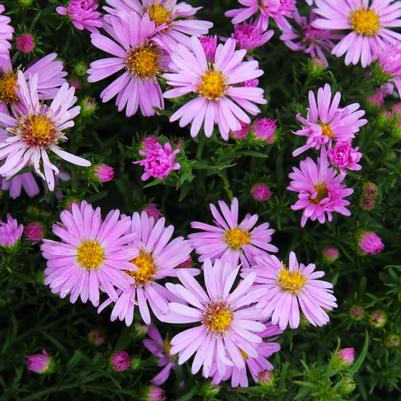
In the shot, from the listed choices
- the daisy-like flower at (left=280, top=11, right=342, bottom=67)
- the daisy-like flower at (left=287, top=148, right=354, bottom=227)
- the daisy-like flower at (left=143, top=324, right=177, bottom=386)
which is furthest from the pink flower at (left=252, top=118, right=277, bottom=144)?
the daisy-like flower at (left=143, top=324, right=177, bottom=386)

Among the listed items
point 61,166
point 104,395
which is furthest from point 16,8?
point 104,395

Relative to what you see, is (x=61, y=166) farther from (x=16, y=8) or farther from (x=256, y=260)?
(x=256, y=260)

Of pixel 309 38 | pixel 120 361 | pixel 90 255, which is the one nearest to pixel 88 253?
pixel 90 255

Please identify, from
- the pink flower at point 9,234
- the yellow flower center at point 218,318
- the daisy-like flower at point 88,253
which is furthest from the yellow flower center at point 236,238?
the pink flower at point 9,234

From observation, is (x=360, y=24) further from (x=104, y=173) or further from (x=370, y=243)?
(x=104, y=173)

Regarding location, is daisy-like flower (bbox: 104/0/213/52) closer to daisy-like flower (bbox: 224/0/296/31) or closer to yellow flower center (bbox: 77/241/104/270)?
daisy-like flower (bbox: 224/0/296/31)

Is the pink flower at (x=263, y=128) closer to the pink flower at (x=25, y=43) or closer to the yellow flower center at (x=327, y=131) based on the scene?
the yellow flower center at (x=327, y=131)
